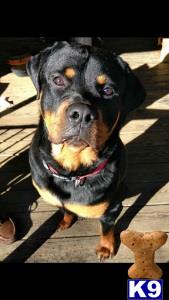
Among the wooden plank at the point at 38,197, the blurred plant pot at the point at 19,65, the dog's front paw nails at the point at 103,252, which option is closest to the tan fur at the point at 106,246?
the dog's front paw nails at the point at 103,252

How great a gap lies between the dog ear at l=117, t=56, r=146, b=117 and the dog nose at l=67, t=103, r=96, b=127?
1.23 feet

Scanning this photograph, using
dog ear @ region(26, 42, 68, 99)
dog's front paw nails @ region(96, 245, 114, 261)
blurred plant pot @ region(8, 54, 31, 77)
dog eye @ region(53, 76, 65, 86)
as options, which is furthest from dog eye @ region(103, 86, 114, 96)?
blurred plant pot @ region(8, 54, 31, 77)

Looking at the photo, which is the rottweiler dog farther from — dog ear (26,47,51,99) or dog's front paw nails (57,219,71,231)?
dog's front paw nails (57,219,71,231)

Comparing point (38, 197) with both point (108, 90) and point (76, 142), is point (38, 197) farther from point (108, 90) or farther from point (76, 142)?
point (108, 90)

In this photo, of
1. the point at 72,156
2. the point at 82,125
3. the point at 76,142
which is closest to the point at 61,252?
the point at 72,156

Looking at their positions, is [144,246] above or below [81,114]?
below

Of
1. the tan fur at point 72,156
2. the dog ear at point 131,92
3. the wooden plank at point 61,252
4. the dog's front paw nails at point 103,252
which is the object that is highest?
the dog ear at point 131,92

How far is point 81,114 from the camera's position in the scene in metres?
1.86

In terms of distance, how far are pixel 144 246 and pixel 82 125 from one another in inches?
27.8

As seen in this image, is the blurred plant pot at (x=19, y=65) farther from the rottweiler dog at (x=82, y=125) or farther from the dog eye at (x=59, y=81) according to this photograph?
the dog eye at (x=59, y=81)

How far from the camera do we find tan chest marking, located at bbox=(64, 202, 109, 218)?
7.53 feet

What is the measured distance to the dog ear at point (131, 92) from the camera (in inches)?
86.2

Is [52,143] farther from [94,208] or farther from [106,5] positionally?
[106,5]

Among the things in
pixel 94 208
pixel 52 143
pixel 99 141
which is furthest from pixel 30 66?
pixel 94 208
